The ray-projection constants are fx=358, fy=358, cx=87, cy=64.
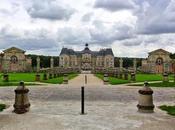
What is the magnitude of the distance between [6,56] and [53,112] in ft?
235

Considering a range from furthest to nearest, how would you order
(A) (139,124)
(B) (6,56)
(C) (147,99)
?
1. (B) (6,56)
2. (C) (147,99)
3. (A) (139,124)

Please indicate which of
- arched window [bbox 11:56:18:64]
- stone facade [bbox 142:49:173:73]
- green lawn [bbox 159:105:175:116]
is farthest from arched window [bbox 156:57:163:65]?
green lawn [bbox 159:105:175:116]

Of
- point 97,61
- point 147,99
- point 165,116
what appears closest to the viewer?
point 165,116

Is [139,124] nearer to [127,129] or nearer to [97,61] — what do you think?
[127,129]

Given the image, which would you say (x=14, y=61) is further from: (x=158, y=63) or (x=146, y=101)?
(x=146, y=101)

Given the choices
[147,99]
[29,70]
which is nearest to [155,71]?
[29,70]

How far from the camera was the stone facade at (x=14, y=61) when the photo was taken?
70.3 m

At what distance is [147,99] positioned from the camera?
1181 cm

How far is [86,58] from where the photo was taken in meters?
110

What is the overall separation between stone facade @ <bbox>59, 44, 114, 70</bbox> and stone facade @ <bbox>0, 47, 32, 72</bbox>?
2887 centimetres

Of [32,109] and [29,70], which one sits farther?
[29,70]

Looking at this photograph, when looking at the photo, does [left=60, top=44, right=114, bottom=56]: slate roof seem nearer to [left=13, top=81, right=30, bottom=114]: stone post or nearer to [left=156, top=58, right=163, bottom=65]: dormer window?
[left=156, top=58, right=163, bottom=65]: dormer window

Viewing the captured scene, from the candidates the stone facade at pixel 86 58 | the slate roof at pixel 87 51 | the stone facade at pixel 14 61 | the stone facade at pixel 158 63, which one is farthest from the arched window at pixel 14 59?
the slate roof at pixel 87 51

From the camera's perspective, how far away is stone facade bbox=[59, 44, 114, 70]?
109312 mm
